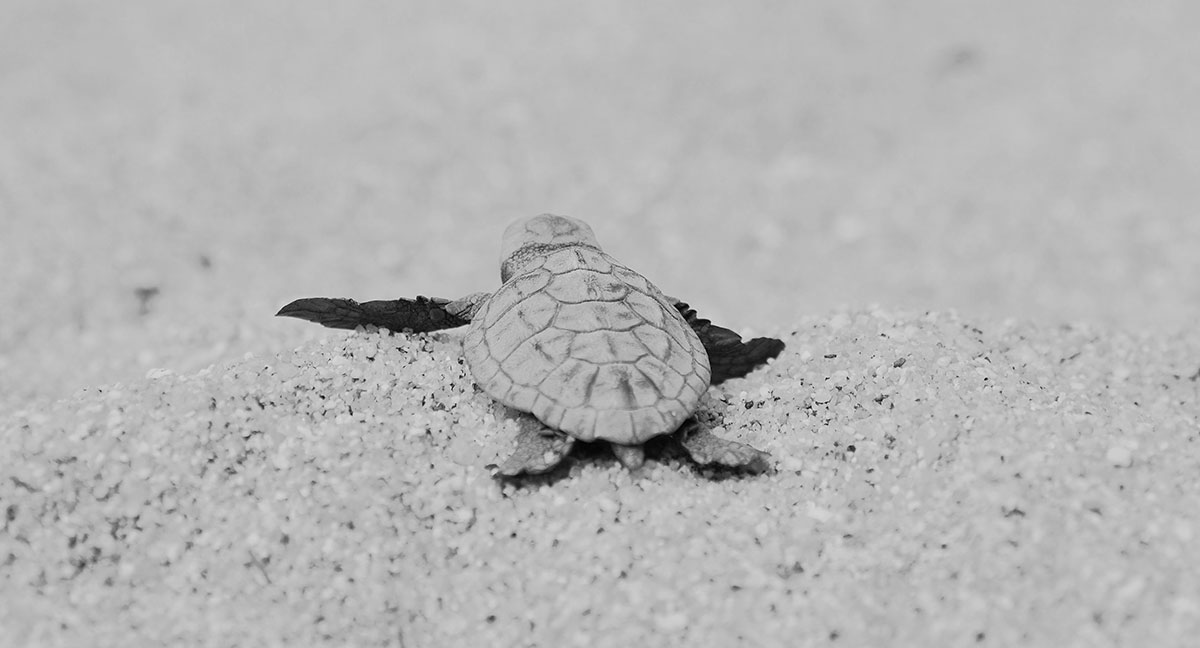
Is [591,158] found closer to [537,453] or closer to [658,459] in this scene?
[658,459]

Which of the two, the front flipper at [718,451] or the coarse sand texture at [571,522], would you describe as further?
the front flipper at [718,451]

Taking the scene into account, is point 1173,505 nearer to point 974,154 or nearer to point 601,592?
point 601,592

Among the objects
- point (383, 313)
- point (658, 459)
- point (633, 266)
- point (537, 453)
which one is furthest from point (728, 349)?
point (633, 266)

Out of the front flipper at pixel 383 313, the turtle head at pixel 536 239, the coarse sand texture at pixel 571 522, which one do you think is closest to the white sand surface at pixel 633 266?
the coarse sand texture at pixel 571 522

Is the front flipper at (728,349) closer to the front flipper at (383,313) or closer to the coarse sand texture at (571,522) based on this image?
the coarse sand texture at (571,522)

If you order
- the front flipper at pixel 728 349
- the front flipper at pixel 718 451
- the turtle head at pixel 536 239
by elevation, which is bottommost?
the front flipper at pixel 718 451

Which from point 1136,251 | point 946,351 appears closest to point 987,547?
point 946,351
